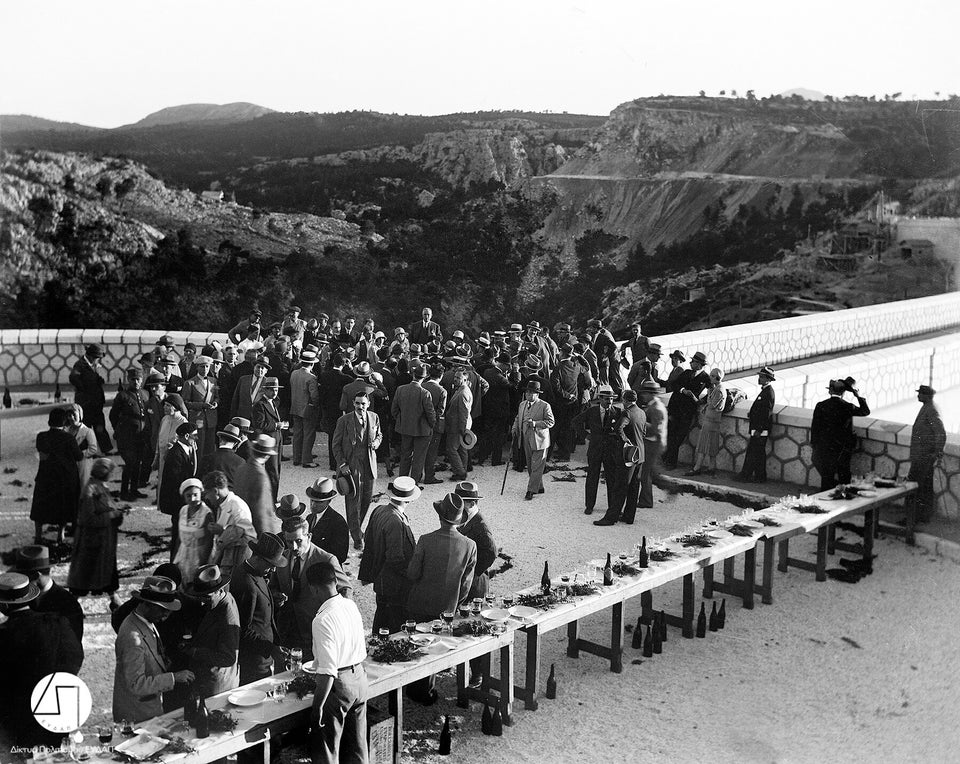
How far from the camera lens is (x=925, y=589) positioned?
22.8 ft

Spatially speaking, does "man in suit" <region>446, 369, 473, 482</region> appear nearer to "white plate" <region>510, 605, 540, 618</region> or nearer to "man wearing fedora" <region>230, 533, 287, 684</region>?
"white plate" <region>510, 605, 540, 618</region>

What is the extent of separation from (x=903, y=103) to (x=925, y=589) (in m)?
14.4

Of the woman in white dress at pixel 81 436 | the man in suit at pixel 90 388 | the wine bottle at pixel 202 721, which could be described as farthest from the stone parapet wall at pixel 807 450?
the wine bottle at pixel 202 721

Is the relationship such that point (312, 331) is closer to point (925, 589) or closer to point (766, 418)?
point (766, 418)

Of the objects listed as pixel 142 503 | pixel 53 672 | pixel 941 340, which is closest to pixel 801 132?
pixel 941 340

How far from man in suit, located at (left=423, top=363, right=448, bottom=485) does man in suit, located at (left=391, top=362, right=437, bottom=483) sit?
0.32 feet

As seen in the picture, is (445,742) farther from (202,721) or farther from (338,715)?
(202,721)

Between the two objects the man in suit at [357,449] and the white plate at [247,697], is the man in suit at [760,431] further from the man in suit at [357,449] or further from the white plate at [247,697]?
the white plate at [247,697]

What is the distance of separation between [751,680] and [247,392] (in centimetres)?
573

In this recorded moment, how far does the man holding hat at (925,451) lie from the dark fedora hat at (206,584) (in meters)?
6.00

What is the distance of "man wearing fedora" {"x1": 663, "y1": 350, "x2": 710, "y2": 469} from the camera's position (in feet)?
33.6

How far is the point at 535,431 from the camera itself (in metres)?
9.09

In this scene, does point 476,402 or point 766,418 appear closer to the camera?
point 766,418

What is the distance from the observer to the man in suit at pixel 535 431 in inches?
359
